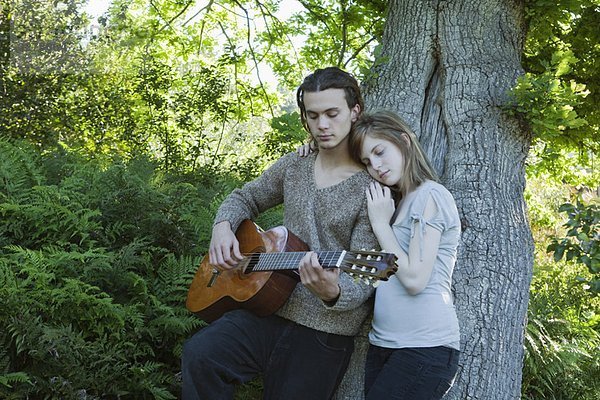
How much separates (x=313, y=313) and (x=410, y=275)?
58 cm

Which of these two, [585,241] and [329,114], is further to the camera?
[585,241]

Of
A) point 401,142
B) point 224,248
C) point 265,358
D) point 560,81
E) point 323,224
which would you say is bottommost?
point 265,358

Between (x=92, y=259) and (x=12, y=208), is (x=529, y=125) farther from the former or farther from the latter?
(x=12, y=208)

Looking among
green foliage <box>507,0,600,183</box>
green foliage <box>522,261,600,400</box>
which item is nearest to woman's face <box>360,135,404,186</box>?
green foliage <box>507,0,600,183</box>

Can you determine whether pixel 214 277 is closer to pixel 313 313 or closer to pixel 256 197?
pixel 256 197

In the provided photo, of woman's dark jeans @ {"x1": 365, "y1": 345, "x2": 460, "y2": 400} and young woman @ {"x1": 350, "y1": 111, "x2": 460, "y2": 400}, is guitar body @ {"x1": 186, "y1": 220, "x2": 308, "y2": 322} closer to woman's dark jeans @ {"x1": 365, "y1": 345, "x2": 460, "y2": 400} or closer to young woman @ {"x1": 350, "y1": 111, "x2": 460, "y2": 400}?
young woman @ {"x1": 350, "y1": 111, "x2": 460, "y2": 400}

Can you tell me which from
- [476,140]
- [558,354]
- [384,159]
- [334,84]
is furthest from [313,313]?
[558,354]

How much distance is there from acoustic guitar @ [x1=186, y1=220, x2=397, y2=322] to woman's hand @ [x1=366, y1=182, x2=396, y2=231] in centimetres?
33

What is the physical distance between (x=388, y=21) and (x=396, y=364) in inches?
117

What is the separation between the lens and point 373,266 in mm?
2643

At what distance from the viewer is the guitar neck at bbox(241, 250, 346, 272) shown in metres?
2.84

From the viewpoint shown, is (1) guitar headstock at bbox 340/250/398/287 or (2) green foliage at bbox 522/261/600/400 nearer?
(1) guitar headstock at bbox 340/250/398/287

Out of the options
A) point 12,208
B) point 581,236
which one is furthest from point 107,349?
point 581,236

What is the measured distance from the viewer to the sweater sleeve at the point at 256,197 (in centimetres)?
370
